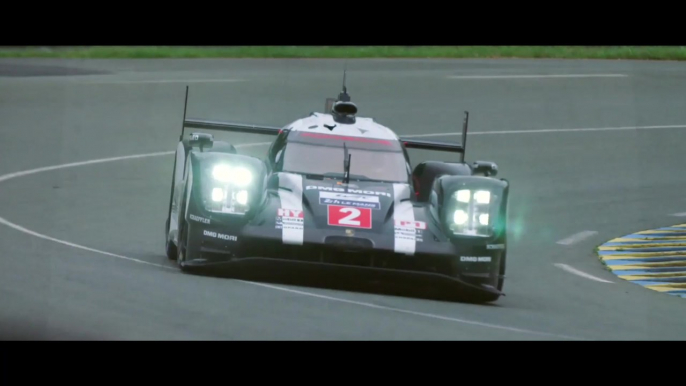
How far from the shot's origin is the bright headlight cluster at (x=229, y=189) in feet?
34.3

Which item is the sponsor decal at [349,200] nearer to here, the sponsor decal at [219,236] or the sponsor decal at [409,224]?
the sponsor decal at [409,224]

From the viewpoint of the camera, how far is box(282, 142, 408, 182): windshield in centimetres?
1146

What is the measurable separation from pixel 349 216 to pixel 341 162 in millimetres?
1165

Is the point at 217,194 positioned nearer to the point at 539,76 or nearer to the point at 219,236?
the point at 219,236

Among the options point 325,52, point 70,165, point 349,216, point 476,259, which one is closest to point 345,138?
point 349,216

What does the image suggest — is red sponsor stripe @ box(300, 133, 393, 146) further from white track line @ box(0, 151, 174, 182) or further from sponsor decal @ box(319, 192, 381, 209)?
white track line @ box(0, 151, 174, 182)

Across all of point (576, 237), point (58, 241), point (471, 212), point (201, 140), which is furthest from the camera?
point (576, 237)

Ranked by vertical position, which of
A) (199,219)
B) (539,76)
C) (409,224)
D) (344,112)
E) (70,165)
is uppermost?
(539,76)

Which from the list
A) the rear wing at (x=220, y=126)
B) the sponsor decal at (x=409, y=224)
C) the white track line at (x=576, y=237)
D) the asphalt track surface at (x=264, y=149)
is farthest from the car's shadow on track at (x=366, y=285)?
the white track line at (x=576, y=237)

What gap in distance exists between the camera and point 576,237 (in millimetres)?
15414
